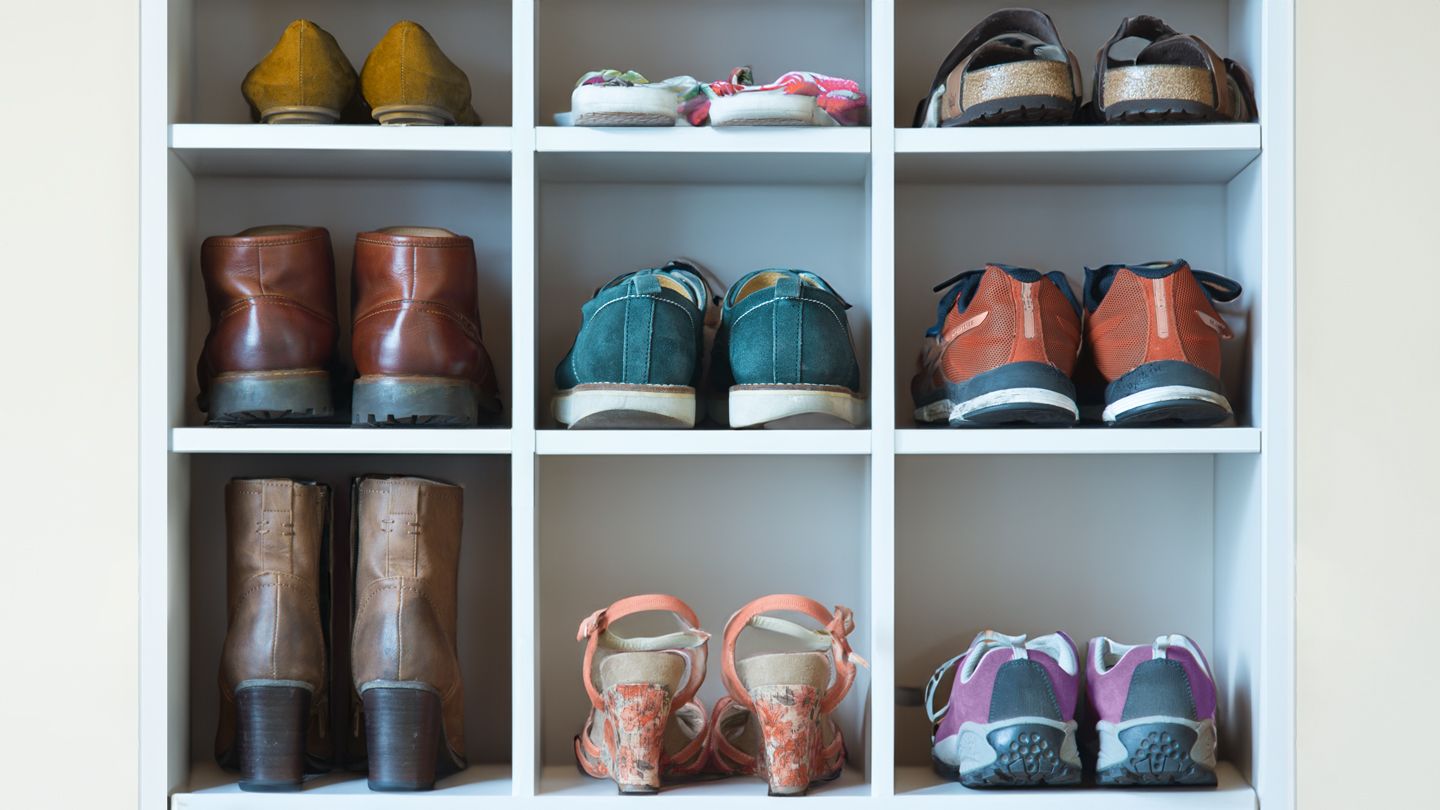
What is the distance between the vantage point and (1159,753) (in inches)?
59.8

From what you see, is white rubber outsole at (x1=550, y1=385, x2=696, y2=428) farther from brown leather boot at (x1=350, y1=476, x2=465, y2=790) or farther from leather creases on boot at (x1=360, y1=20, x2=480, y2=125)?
leather creases on boot at (x1=360, y1=20, x2=480, y2=125)

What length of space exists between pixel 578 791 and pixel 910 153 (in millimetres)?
1017

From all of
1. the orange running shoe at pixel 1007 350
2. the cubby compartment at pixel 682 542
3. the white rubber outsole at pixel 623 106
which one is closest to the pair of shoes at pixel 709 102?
the white rubber outsole at pixel 623 106

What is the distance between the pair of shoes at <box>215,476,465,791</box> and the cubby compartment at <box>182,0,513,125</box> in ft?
2.15

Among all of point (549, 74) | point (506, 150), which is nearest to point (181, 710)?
point (506, 150)


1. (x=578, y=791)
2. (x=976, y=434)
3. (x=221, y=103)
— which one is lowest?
(x=578, y=791)

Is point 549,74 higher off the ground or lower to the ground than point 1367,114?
higher

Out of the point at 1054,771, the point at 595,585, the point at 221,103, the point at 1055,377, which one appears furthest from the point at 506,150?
the point at 1054,771

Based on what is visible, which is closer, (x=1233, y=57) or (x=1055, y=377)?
(x=1055, y=377)

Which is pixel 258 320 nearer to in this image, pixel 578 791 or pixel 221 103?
pixel 221 103

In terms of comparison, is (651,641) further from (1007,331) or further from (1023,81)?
(1023,81)

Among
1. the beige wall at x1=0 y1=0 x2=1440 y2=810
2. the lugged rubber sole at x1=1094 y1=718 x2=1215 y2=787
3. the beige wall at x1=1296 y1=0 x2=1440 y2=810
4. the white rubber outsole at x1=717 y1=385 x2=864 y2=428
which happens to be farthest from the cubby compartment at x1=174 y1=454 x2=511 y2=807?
the beige wall at x1=1296 y1=0 x2=1440 y2=810

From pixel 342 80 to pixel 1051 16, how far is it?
1.13 m

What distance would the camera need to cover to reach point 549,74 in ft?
6.04
